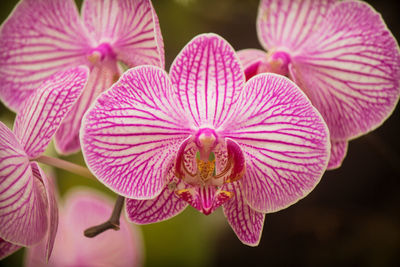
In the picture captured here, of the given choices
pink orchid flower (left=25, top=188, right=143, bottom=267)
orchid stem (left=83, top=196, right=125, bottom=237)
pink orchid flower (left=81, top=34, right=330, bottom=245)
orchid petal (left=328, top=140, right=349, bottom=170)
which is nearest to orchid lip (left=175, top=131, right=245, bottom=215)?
pink orchid flower (left=81, top=34, right=330, bottom=245)

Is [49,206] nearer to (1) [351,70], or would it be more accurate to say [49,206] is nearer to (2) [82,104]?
(2) [82,104]

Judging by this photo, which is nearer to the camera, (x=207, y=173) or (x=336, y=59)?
(x=207, y=173)

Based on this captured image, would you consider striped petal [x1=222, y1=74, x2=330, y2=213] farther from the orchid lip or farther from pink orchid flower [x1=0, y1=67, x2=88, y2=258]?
pink orchid flower [x1=0, y1=67, x2=88, y2=258]

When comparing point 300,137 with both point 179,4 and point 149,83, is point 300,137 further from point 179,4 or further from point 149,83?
point 179,4

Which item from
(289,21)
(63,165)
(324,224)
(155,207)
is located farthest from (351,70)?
(324,224)

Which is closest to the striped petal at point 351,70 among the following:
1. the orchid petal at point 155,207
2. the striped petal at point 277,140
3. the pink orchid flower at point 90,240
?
the striped petal at point 277,140
